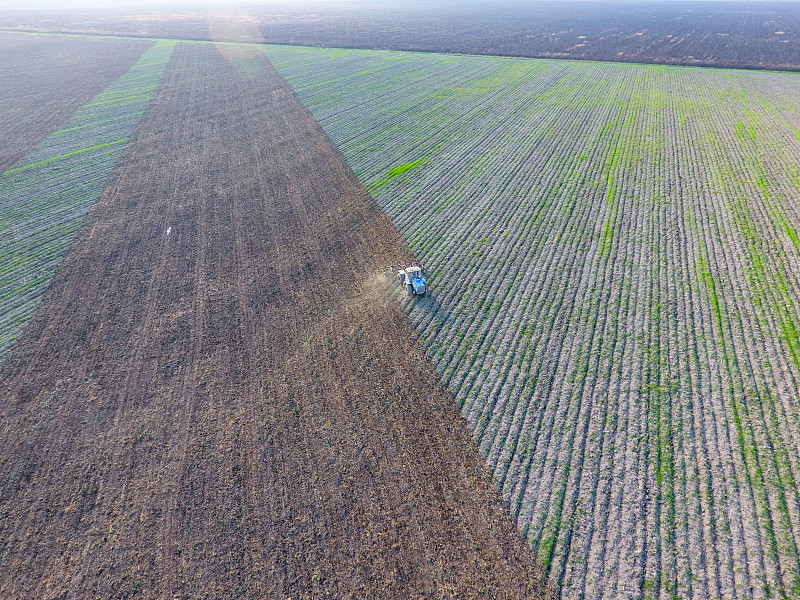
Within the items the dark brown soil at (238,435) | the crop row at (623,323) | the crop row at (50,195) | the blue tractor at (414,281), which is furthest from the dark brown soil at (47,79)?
the blue tractor at (414,281)

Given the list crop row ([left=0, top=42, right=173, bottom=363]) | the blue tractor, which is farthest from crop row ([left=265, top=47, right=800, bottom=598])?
crop row ([left=0, top=42, right=173, bottom=363])

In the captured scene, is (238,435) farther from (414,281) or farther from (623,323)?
(623,323)

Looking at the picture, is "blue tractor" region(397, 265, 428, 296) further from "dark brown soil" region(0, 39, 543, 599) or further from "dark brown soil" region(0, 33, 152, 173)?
"dark brown soil" region(0, 33, 152, 173)

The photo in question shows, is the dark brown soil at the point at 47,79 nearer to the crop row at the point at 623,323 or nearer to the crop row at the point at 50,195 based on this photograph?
the crop row at the point at 50,195

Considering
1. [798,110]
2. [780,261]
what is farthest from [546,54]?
[780,261]

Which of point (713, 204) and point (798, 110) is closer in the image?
point (713, 204)

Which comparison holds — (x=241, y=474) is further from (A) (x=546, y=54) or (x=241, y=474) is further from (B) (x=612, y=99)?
(A) (x=546, y=54)
